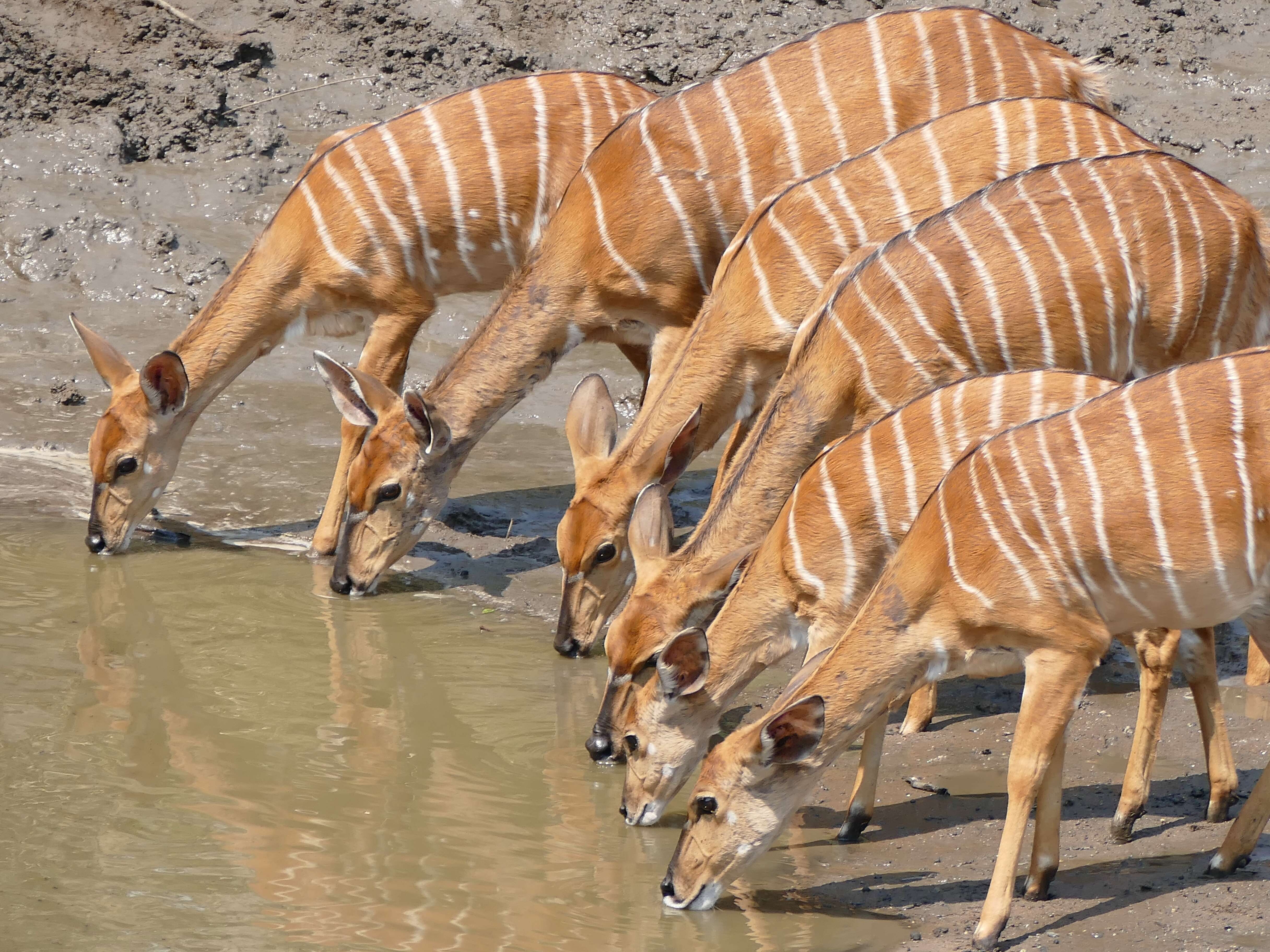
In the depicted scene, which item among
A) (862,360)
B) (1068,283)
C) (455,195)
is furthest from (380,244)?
(1068,283)

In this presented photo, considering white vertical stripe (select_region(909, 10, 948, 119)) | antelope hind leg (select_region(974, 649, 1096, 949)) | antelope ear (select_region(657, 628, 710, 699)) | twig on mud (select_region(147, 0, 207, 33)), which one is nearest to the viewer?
antelope hind leg (select_region(974, 649, 1096, 949))

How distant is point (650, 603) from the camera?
235 inches

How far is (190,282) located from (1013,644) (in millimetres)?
6568

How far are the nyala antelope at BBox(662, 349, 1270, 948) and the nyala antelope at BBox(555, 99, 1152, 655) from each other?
182 centimetres

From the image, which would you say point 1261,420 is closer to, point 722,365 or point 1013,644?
point 1013,644

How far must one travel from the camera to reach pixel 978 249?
20.9 ft

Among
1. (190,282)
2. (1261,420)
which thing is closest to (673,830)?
(1261,420)

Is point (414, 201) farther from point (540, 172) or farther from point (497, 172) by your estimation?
point (540, 172)

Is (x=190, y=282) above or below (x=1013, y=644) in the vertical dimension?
below

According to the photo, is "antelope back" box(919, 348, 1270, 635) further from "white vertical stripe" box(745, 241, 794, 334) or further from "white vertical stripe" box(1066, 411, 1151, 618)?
"white vertical stripe" box(745, 241, 794, 334)

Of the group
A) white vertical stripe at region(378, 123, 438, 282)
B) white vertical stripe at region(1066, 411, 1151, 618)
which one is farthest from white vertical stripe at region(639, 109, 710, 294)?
white vertical stripe at region(1066, 411, 1151, 618)

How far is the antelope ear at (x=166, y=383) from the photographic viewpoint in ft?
26.4

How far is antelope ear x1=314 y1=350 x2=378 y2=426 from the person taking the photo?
303 inches

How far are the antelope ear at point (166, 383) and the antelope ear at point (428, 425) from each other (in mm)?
1177
